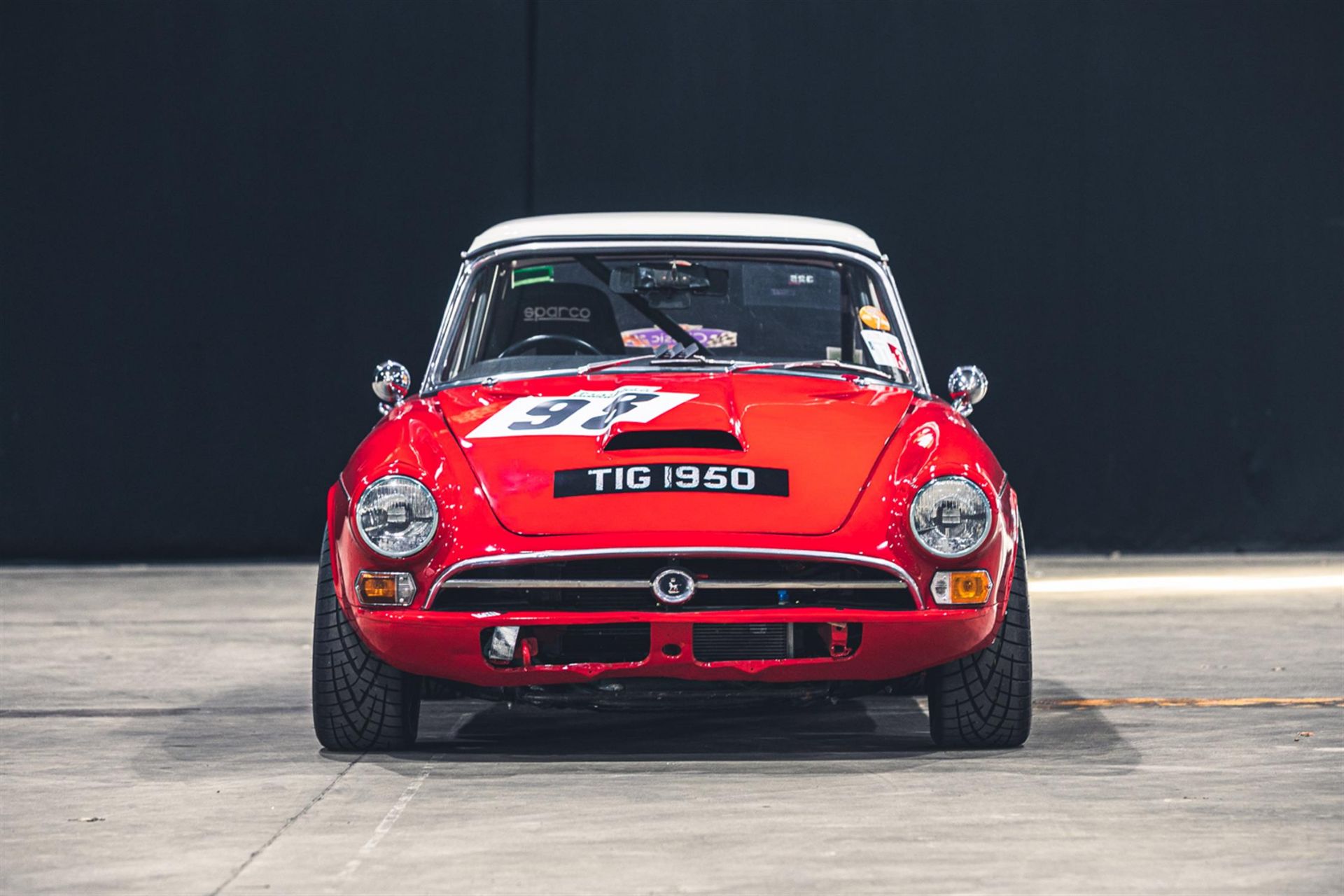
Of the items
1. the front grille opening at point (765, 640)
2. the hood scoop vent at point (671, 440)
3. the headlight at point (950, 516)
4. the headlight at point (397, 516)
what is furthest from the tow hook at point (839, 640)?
the headlight at point (397, 516)

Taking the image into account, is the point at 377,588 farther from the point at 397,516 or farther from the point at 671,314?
the point at 671,314

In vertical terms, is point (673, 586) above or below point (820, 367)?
below

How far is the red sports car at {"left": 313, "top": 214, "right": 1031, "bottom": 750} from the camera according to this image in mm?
4719

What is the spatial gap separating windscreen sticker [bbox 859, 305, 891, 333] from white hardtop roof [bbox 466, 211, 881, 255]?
24cm

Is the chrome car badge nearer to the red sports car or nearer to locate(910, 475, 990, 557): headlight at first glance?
the red sports car

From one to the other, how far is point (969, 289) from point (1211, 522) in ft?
6.12

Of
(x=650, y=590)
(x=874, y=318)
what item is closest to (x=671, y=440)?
(x=650, y=590)

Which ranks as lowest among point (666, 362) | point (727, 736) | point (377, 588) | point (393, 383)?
point (727, 736)

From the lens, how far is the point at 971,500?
15.9ft

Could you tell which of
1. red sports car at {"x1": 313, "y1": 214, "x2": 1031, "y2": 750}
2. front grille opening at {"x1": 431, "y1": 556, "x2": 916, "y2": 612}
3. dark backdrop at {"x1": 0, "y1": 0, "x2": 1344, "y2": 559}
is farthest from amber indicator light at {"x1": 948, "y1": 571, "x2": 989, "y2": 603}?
dark backdrop at {"x1": 0, "y1": 0, "x2": 1344, "y2": 559}

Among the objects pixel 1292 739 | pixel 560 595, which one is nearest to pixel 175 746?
pixel 560 595

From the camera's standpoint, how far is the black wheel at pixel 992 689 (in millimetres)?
5051

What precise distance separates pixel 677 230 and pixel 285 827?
2464 mm

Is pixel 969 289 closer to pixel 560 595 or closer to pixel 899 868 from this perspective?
pixel 560 595
